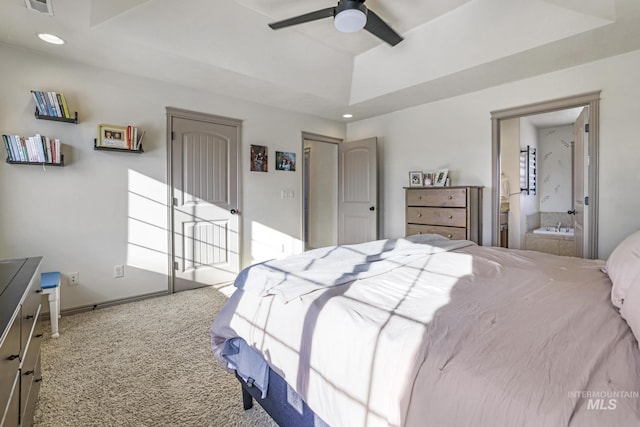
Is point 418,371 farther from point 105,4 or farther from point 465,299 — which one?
point 105,4

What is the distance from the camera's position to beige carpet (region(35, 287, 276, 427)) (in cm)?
153

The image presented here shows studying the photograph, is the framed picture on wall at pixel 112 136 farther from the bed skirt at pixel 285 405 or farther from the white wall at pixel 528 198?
the white wall at pixel 528 198

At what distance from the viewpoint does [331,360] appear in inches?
38.8

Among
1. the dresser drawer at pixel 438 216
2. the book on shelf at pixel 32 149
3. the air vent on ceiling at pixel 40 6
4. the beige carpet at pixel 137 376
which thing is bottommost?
the beige carpet at pixel 137 376

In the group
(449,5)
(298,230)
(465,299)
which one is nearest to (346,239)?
(298,230)

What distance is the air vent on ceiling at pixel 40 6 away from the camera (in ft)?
6.65

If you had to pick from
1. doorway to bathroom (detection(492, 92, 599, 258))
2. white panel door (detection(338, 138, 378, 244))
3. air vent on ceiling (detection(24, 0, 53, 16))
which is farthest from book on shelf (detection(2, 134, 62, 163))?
doorway to bathroom (detection(492, 92, 599, 258))

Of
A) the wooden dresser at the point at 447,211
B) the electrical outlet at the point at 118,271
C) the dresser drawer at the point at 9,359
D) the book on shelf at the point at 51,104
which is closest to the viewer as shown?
the dresser drawer at the point at 9,359

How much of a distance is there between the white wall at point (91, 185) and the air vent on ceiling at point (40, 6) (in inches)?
31.6

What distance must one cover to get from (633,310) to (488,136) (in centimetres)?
310

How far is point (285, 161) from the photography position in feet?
14.3

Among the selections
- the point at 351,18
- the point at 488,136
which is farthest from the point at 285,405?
the point at 488,136

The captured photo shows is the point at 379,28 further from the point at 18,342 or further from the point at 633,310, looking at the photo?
the point at 18,342

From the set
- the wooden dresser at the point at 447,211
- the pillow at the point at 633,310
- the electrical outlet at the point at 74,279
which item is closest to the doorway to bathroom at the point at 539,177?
the wooden dresser at the point at 447,211
